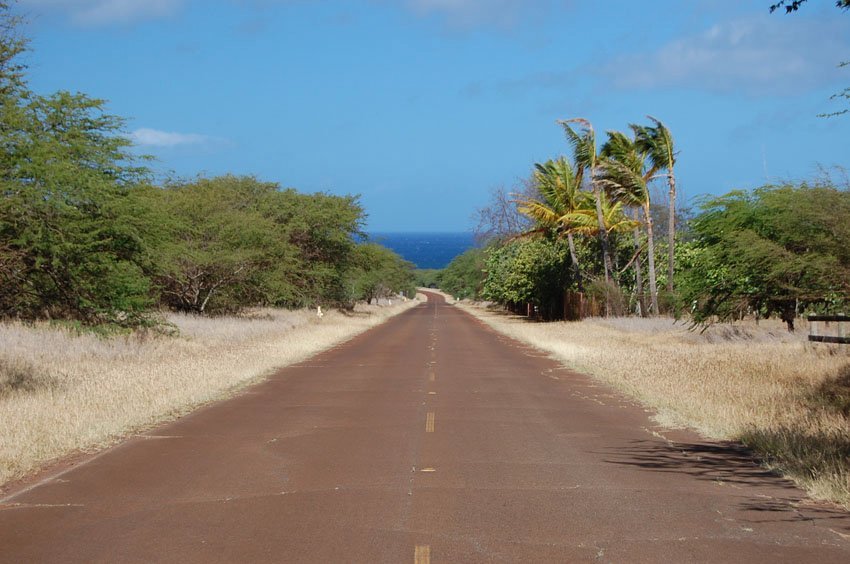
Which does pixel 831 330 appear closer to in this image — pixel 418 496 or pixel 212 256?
pixel 418 496

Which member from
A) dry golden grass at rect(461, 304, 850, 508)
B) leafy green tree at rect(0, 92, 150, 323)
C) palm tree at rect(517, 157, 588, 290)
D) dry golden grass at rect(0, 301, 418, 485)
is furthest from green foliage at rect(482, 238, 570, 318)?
leafy green tree at rect(0, 92, 150, 323)

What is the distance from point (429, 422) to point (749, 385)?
6837 millimetres

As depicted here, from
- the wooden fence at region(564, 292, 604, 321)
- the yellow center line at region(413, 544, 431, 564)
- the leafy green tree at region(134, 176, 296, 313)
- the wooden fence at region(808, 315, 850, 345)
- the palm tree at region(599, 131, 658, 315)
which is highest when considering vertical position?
the palm tree at region(599, 131, 658, 315)

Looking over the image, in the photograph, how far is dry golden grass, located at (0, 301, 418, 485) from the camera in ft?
34.4

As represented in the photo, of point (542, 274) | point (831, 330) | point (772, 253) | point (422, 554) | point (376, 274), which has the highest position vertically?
point (376, 274)

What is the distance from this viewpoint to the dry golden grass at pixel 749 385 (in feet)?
31.3

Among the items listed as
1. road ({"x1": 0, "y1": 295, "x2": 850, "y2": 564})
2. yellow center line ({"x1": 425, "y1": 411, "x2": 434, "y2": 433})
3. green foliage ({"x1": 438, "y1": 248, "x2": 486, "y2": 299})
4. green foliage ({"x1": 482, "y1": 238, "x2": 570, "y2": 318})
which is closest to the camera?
road ({"x1": 0, "y1": 295, "x2": 850, "y2": 564})

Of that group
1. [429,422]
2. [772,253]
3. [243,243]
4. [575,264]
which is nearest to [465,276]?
[575,264]

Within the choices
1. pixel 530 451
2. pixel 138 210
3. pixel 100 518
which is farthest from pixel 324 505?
pixel 138 210

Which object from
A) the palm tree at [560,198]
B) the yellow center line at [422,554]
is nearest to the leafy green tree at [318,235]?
the palm tree at [560,198]

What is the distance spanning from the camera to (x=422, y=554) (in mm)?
6129

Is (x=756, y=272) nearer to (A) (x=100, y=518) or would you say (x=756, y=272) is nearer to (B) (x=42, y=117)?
(A) (x=100, y=518)

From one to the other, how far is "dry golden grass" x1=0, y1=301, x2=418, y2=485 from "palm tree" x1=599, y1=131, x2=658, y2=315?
46.7 feet

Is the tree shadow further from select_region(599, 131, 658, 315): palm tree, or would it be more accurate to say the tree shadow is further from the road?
select_region(599, 131, 658, 315): palm tree
